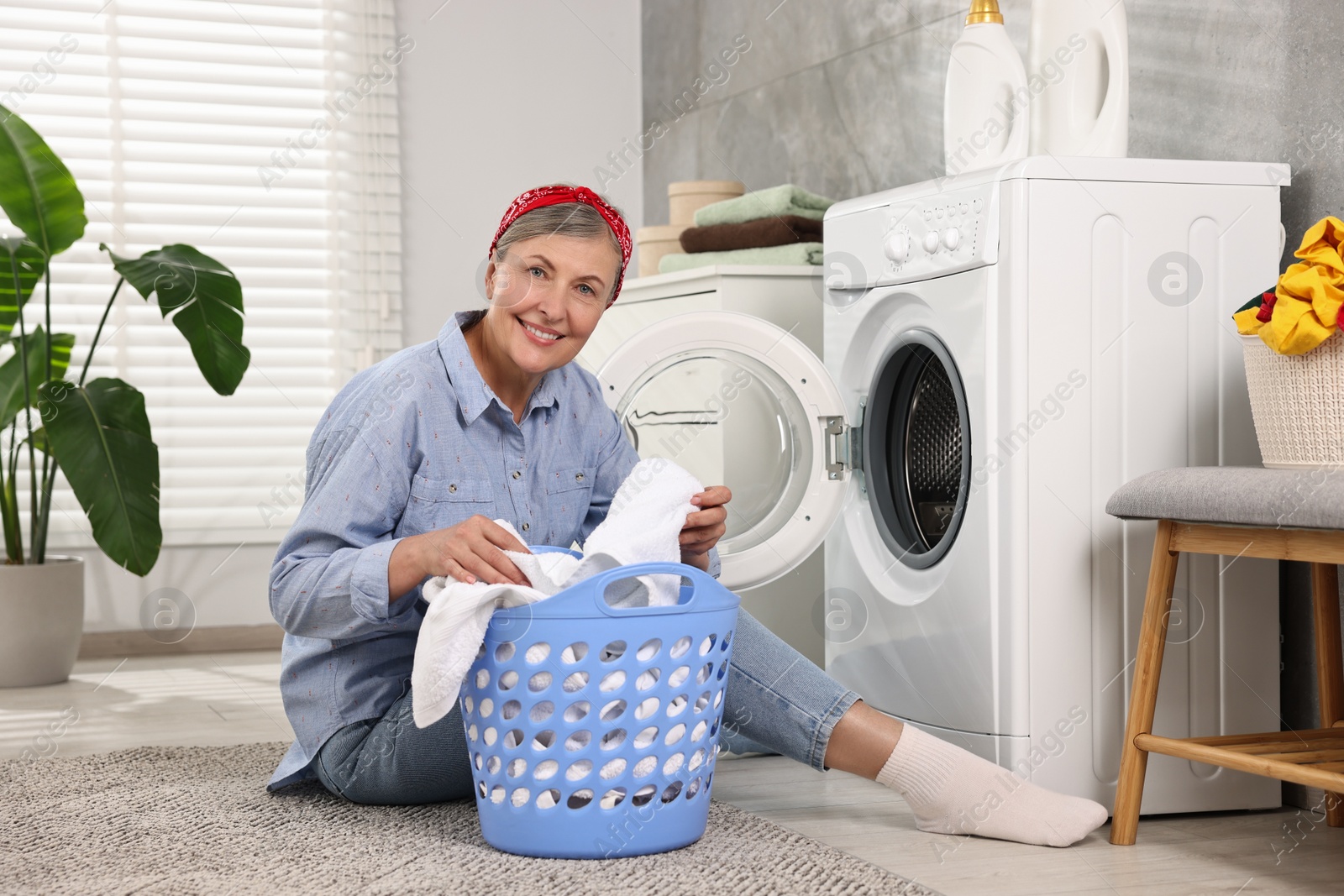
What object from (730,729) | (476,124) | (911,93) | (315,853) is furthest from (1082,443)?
(476,124)

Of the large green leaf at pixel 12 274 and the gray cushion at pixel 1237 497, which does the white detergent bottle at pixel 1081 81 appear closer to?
the gray cushion at pixel 1237 497

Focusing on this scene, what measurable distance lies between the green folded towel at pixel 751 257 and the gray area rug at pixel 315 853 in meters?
1.09

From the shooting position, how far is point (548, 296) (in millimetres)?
1518

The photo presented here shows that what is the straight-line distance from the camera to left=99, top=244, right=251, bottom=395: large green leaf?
292cm

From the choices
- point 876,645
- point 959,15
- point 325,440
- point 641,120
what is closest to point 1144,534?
point 876,645

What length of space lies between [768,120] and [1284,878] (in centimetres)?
233

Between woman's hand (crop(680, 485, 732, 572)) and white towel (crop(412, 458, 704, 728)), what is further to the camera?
woman's hand (crop(680, 485, 732, 572))

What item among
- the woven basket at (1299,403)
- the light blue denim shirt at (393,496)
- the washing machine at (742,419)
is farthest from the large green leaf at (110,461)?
the woven basket at (1299,403)

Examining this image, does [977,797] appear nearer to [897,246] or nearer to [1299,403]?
[1299,403]

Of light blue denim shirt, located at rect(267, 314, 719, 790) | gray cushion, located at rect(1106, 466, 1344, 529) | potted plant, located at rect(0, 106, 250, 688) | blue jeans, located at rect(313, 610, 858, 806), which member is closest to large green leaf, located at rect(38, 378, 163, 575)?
potted plant, located at rect(0, 106, 250, 688)

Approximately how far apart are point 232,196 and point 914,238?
7.55 feet

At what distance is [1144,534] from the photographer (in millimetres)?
1736

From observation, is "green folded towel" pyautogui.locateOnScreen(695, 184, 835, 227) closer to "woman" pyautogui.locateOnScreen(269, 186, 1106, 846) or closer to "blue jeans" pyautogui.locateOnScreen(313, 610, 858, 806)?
"woman" pyautogui.locateOnScreen(269, 186, 1106, 846)

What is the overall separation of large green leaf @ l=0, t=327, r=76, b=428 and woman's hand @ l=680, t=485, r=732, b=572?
1.94 m
